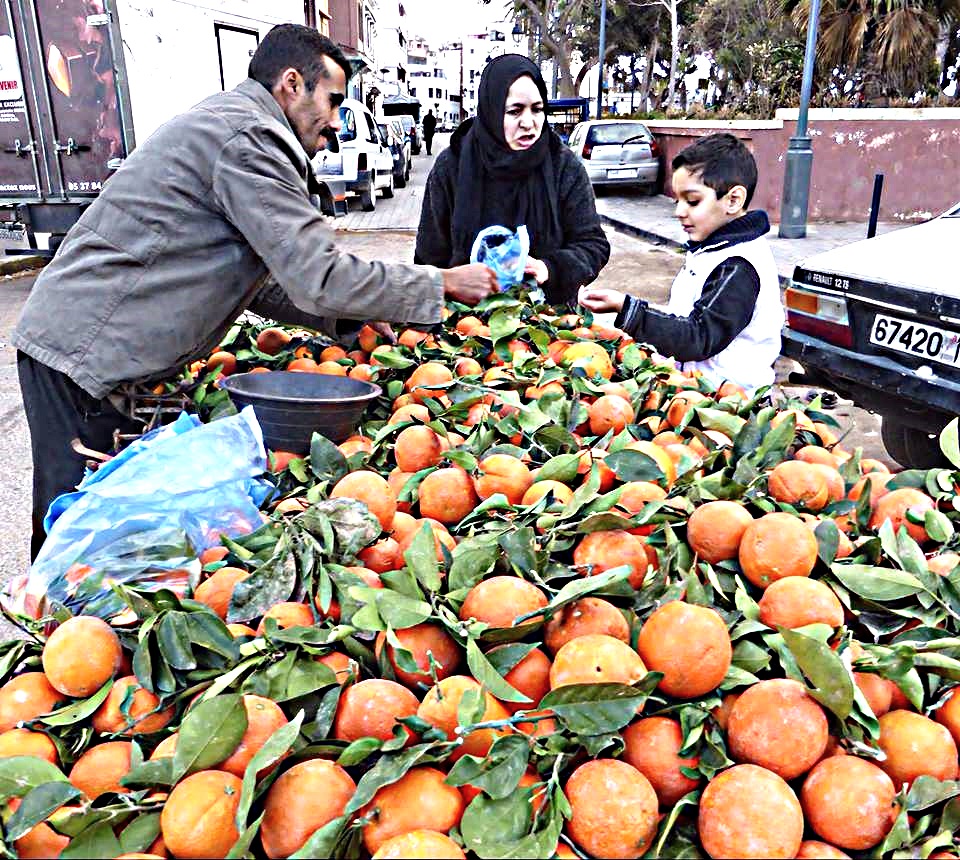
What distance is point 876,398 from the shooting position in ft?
13.0

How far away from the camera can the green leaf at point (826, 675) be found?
112cm

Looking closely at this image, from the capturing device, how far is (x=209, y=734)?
1.10m

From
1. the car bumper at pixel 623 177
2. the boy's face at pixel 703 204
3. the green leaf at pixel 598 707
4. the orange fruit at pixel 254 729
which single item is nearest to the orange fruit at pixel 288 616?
the orange fruit at pixel 254 729

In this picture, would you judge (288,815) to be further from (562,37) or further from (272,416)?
(562,37)

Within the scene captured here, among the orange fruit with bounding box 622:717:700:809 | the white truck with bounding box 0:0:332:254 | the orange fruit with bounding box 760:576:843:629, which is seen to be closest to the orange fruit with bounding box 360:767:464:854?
the orange fruit with bounding box 622:717:700:809

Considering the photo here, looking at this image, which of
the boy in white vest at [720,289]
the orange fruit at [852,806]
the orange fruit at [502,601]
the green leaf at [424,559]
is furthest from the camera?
the boy in white vest at [720,289]

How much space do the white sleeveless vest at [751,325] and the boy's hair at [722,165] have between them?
21cm

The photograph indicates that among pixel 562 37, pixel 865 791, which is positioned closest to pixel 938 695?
pixel 865 791

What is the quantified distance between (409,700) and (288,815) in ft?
0.72

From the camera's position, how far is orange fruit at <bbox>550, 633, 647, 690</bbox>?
1129 mm

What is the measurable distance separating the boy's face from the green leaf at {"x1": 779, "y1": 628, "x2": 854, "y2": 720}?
2.08m

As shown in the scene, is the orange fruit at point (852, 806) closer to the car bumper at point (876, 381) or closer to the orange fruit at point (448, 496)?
the orange fruit at point (448, 496)

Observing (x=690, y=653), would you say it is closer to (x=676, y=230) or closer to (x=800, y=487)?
(x=800, y=487)

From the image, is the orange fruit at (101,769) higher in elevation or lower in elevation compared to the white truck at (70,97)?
lower
